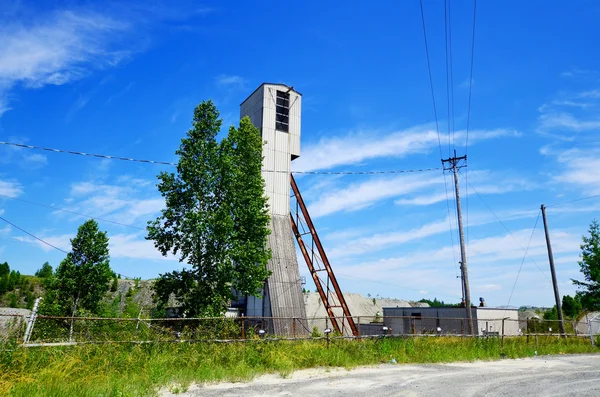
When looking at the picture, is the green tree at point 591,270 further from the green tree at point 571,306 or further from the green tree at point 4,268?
the green tree at point 4,268

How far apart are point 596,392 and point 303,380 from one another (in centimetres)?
784

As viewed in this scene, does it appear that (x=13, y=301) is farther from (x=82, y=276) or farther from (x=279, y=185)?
(x=279, y=185)

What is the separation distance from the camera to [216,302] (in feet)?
68.5

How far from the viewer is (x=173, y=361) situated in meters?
11.8

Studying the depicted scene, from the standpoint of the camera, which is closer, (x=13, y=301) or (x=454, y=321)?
(x=454, y=321)

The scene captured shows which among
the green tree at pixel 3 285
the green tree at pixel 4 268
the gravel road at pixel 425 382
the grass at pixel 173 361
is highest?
the green tree at pixel 4 268

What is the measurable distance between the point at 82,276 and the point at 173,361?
73.3 feet

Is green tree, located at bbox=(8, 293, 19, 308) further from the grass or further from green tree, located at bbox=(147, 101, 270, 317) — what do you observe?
the grass

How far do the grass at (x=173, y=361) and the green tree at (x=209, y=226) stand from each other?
7683 mm

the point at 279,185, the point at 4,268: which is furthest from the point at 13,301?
the point at 279,185

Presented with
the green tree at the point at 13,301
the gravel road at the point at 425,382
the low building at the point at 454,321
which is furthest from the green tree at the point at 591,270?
the green tree at the point at 13,301

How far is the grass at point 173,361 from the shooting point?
9.18m

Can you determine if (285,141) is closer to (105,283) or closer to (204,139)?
(204,139)

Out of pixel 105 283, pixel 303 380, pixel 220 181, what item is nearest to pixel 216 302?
pixel 220 181
